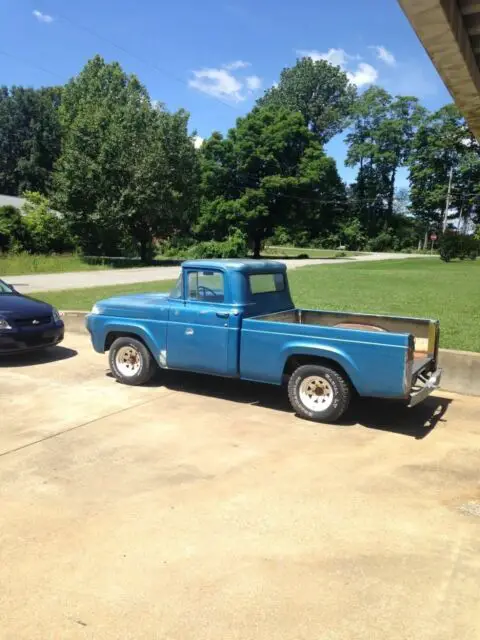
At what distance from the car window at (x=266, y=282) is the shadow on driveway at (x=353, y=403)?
53.4 inches

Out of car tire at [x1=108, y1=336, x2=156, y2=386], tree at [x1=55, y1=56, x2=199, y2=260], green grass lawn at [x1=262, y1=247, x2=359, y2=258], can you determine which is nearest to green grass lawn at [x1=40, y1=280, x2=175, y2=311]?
car tire at [x1=108, y1=336, x2=156, y2=386]

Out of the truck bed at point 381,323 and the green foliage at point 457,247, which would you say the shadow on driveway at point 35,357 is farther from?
the green foliage at point 457,247

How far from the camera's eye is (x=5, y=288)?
9.90 meters

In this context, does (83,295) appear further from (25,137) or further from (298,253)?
(25,137)

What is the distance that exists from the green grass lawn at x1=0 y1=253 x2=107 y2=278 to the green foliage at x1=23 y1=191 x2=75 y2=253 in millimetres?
3446

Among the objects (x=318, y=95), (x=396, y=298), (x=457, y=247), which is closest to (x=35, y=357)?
(x=396, y=298)

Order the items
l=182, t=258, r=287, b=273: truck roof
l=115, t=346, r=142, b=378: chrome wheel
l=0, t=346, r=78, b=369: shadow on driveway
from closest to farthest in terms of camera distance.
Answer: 1. l=182, t=258, r=287, b=273: truck roof
2. l=115, t=346, r=142, b=378: chrome wheel
3. l=0, t=346, r=78, b=369: shadow on driveway

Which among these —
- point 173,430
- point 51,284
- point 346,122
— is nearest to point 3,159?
point 346,122

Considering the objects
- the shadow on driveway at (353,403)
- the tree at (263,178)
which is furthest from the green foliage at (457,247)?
the shadow on driveway at (353,403)

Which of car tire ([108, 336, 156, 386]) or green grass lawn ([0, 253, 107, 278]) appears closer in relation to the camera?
car tire ([108, 336, 156, 386])

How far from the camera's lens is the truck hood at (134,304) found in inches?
280

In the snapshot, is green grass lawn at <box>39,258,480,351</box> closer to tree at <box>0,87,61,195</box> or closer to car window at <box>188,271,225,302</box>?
car window at <box>188,271,225,302</box>

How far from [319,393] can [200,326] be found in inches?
64.9

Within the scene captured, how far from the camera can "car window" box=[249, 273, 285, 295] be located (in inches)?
265
